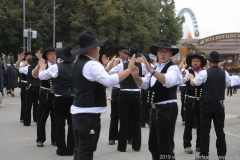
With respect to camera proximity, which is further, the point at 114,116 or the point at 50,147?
the point at 114,116

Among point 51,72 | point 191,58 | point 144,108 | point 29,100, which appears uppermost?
point 191,58

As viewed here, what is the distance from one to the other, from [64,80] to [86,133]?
269cm

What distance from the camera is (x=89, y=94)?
590 centimetres

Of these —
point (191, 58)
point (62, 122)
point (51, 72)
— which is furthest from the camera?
point (191, 58)

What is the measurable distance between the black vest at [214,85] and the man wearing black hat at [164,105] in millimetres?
1610

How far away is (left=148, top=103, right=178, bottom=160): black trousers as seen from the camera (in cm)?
632

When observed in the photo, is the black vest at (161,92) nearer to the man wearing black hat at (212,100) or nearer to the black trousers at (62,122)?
the man wearing black hat at (212,100)

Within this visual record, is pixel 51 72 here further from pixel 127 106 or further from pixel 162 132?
pixel 162 132

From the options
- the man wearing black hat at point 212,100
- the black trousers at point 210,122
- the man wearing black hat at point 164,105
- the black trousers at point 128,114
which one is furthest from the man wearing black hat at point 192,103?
the man wearing black hat at point 164,105

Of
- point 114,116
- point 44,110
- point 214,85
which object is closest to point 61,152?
point 44,110

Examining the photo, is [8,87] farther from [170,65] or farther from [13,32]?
[170,65]

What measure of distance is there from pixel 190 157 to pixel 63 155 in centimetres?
258

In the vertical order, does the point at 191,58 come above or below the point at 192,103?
above

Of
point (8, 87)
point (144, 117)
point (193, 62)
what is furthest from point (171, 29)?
point (193, 62)
